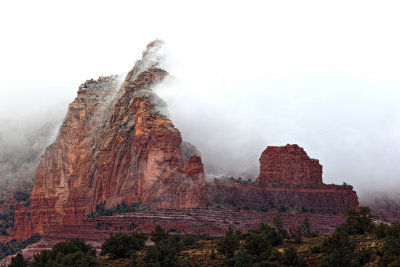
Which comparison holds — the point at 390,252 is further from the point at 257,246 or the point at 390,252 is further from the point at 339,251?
the point at 257,246

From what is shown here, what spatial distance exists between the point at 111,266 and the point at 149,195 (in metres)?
88.9

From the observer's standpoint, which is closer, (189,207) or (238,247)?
(238,247)

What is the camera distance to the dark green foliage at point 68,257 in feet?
330

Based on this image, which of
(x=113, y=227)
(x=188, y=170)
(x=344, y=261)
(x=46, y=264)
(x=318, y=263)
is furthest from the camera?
(x=188, y=170)

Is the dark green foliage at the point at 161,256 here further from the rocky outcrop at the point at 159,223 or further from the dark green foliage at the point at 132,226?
the dark green foliage at the point at 132,226

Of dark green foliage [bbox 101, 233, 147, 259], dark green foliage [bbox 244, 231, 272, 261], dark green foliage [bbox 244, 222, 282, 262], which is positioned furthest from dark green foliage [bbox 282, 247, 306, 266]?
dark green foliage [bbox 101, 233, 147, 259]

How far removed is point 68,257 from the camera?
339 ft

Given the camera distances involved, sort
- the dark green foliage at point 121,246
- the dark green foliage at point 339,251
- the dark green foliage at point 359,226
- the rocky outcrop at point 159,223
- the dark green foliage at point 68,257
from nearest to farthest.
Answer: the dark green foliage at point 339,251 < the dark green foliage at point 68,257 < the dark green foliage at point 359,226 < the dark green foliage at point 121,246 < the rocky outcrop at point 159,223

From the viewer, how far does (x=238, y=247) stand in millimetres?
103562

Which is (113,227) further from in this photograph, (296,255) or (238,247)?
(296,255)

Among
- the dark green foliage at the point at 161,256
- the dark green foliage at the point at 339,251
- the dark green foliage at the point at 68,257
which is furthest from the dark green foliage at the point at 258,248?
the dark green foliage at the point at 68,257

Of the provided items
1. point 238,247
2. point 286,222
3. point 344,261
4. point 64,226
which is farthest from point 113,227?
point 344,261

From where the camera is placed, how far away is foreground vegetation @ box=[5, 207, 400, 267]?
82.6 meters

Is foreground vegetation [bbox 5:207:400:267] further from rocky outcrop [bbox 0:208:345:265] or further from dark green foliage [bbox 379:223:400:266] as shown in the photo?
rocky outcrop [bbox 0:208:345:265]
